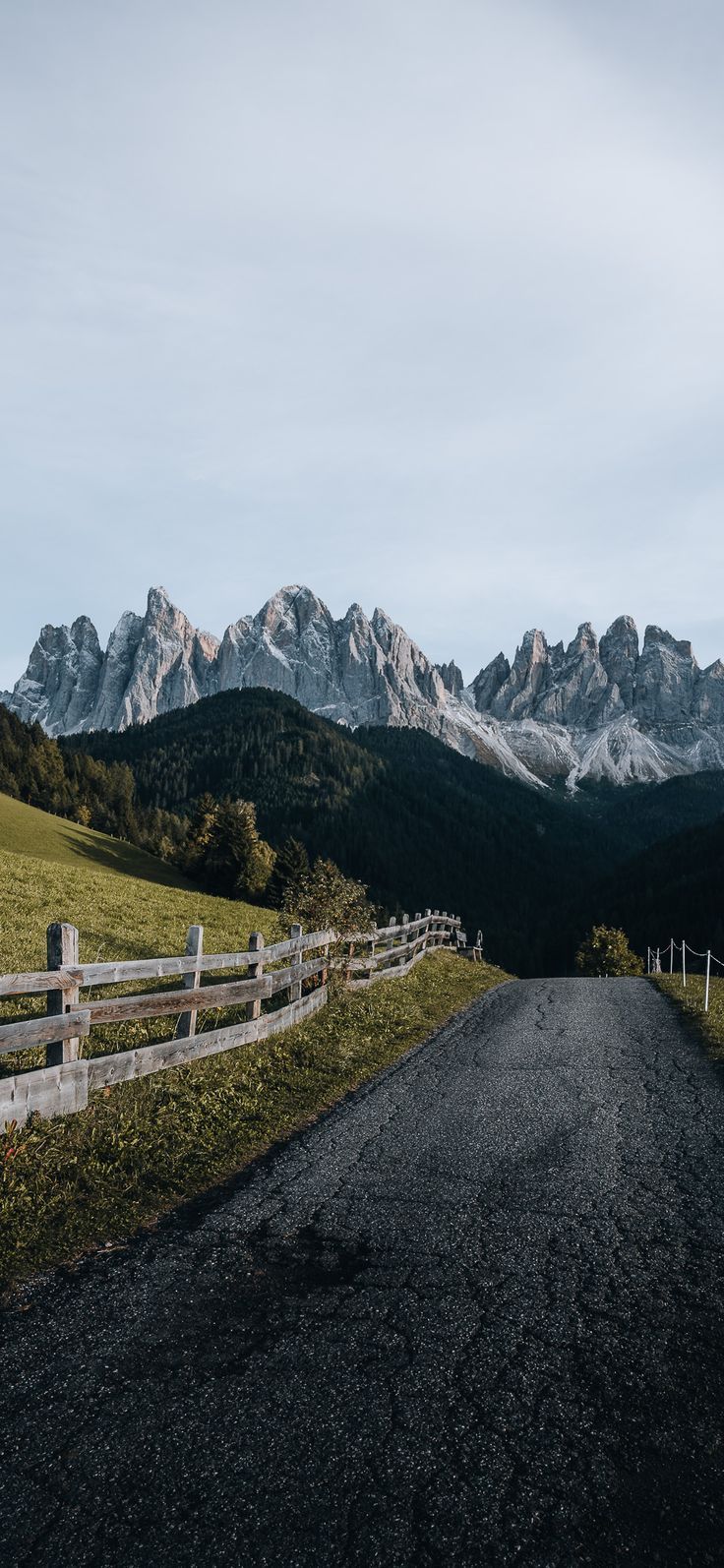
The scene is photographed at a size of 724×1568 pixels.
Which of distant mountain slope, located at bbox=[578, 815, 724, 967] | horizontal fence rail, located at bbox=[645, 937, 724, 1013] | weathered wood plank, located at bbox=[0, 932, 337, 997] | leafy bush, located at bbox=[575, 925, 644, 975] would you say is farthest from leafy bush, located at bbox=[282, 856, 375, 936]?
distant mountain slope, located at bbox=[578, 815, 724, 967]

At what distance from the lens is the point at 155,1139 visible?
8398mm

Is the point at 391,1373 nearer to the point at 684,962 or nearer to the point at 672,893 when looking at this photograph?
the point at 684,962

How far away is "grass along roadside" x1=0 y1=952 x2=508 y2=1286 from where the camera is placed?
6523 mm

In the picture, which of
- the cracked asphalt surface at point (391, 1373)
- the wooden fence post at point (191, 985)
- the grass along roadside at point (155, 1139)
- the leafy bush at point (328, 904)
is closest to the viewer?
Result: the cracked asphalt surface at point (391, 1373)

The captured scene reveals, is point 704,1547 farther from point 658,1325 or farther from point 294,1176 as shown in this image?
point 294,1176

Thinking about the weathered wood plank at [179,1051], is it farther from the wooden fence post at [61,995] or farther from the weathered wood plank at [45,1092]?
the wooden fence post at [61,995]

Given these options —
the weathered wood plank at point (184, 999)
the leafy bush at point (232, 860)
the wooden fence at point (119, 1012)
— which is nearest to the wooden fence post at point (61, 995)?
the wooden fence at point (119, 1012)

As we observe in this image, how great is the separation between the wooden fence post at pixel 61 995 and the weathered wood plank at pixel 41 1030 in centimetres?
9

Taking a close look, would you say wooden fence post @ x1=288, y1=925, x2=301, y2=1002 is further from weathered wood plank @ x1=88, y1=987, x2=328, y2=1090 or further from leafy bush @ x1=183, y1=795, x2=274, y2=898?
leafy bush @ x1=183, y1=795, x2=274, y2=898

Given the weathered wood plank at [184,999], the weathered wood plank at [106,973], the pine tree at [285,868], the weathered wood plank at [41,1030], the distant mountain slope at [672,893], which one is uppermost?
the weathered wood plank at [106,973]

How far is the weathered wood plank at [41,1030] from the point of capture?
7609mm

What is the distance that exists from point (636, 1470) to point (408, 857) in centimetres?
19495

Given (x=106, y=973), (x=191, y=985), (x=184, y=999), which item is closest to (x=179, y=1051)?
(x=184, y=999)

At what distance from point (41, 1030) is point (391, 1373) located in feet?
17.0
